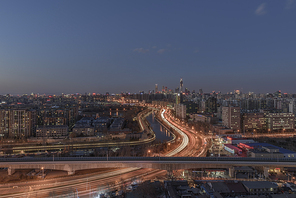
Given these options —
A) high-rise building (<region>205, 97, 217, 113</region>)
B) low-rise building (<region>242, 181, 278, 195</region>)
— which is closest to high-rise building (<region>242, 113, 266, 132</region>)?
high-rise building (<region>205, 97, 217, 113</region>)

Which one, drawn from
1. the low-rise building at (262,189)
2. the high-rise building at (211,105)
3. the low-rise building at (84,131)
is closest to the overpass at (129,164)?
the low-rise building at (262,189)

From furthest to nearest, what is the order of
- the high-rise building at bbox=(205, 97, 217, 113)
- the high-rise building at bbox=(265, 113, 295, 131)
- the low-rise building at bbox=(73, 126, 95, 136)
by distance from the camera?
the high-rise building at bbox=(205, 97, 217, 113), the high-rise building at bbox=(265, 113, 295, 131), the low-rise building at bbox=(73, 126, 95, 136)

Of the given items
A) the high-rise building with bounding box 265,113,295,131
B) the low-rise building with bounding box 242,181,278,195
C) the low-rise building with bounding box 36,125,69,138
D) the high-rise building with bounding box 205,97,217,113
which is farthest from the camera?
the high-rise building with bounding box 205,97,217,113

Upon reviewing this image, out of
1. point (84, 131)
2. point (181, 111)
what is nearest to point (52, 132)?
point (84, 131)

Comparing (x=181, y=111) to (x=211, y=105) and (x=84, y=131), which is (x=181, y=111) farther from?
(x=84, y=131)

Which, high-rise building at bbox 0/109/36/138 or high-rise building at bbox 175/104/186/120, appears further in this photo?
high-rise building at bbox 175/104/186/120

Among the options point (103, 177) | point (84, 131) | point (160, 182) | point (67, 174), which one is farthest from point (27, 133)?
point (160, 182)

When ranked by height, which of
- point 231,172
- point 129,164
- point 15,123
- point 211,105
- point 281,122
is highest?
point 211,105

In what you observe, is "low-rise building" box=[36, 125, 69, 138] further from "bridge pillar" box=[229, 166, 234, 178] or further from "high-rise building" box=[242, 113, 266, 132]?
"high-rise building" box=[242, 113, 266, 132]

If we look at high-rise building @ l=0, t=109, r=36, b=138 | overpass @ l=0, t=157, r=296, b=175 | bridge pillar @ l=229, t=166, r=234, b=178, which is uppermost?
high-rise building @ l=0, t=109, r=36, b=138

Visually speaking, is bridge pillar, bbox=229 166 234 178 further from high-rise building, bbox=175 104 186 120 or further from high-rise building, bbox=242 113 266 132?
high-rise building, bbox=175 104 186 120

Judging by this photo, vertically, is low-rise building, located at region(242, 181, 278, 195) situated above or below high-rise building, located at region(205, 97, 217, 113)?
below
